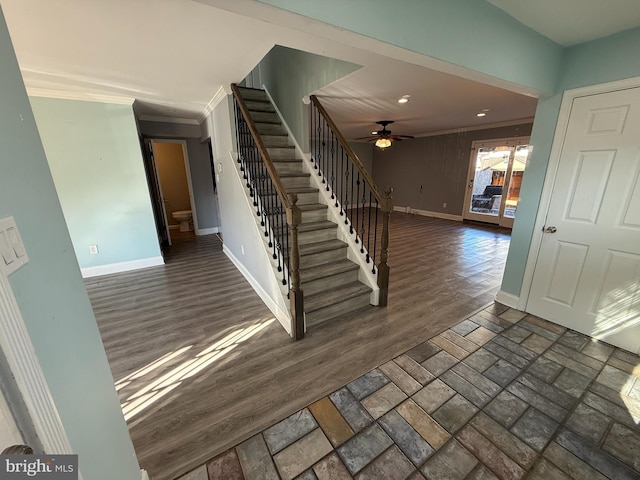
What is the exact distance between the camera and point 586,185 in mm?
2217

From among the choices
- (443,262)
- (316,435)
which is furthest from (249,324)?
(443,262)

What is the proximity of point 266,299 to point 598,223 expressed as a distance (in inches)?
128

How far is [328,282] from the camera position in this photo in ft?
9.11

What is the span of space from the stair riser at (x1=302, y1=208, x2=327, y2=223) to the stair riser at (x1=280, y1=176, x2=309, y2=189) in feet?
1.69

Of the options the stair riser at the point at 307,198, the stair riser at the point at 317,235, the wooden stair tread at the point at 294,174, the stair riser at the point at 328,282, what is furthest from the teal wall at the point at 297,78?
the stair riser at the point at 328,282

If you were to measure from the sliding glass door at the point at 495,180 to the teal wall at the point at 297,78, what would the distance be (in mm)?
5558

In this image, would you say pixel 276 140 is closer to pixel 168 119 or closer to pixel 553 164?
pixel 168 119

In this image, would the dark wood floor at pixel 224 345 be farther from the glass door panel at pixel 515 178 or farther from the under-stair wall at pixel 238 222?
the glass door panel at pixel 515 178

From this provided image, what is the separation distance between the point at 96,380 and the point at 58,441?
0.35 metres

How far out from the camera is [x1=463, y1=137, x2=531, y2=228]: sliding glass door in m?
6.23

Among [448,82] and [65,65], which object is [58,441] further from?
[448,82]

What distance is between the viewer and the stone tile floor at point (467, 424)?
1331 millimetres

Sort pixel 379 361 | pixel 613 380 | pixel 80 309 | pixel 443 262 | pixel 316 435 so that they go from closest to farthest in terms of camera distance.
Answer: pixel 80 309
pixel 316 435
pixel 613 380
pixel 379 361
pixel 443 262

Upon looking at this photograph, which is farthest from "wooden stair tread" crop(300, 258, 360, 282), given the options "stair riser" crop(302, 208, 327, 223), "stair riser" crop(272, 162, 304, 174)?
"stair riser" crop(272, 162, 304, 174)
